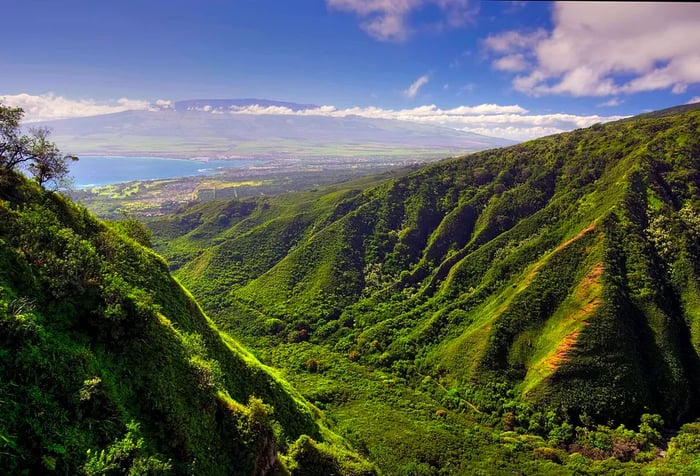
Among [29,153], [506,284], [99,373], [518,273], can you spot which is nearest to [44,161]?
[29,153]

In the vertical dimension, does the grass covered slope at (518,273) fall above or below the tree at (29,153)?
below

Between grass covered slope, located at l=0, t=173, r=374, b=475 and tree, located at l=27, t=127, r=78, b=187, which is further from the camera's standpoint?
tree, located at l=27, t=127, r=78, b=187

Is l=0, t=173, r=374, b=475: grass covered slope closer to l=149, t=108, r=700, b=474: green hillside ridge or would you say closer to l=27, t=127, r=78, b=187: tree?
l=27, t=127, r=78, b=187: tree

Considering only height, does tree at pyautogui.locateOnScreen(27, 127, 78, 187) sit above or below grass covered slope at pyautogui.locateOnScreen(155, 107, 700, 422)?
above

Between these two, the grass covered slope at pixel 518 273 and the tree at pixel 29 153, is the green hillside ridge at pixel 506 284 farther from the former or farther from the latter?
the tree at pixel 29 153

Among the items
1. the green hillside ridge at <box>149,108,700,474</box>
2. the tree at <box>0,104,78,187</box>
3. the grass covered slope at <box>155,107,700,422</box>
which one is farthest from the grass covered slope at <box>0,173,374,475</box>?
the grass covered slope at <box>155,107,700,422</box>

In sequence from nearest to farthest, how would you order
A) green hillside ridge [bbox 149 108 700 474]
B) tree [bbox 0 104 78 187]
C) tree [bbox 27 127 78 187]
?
tree [bbox 0 104 78 187]
tree [bbox 27 127 78 187]
green hillside ridge [bbox 149 108 700 474]

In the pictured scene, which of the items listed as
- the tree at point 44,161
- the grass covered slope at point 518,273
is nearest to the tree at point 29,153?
the tree at point 44,161

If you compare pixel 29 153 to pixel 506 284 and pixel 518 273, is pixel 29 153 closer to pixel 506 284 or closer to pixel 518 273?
pixel 506 284
